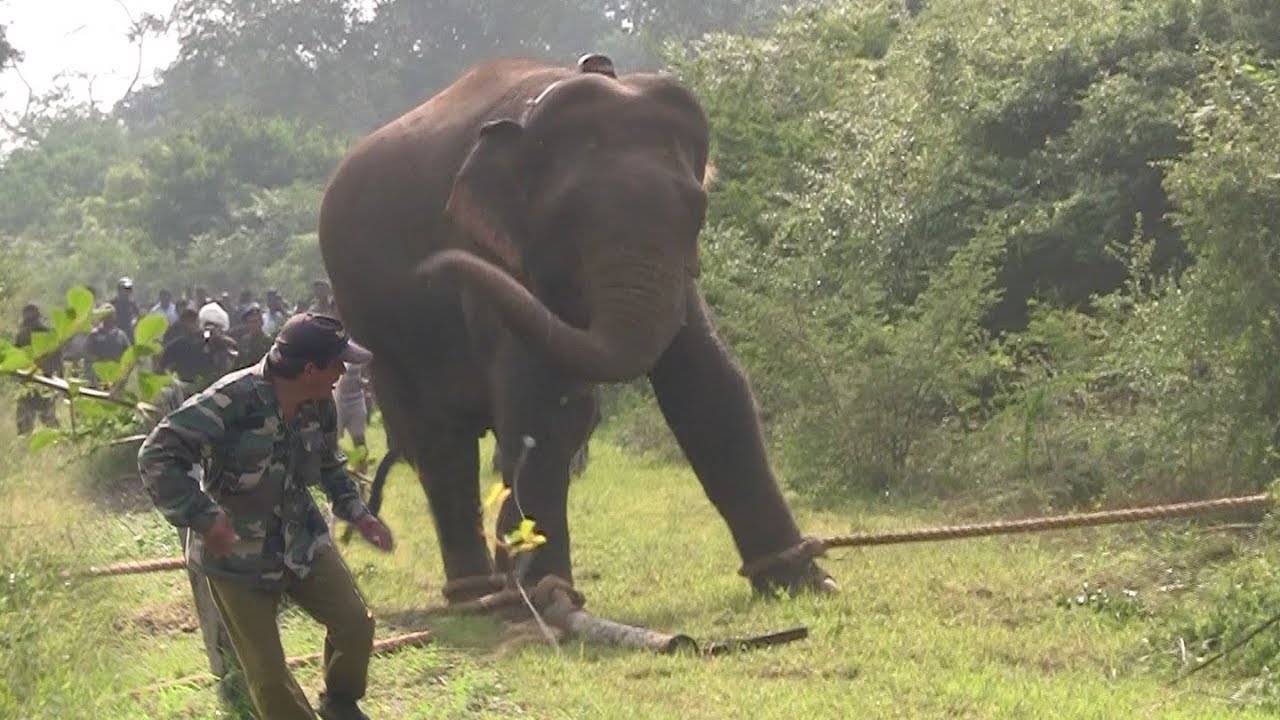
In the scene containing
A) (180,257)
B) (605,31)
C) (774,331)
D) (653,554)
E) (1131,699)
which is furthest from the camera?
(605,31)

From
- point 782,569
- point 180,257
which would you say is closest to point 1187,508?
point 782,569

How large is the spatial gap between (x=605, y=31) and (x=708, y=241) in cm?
4676

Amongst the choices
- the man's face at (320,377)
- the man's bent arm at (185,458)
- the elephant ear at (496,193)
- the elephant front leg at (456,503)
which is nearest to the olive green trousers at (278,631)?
the man's bent arm at (185,458)

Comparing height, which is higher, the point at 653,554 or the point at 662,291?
the point at 662,291

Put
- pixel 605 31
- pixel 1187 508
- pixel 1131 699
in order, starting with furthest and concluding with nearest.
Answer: pixel 605 31, pixel 1187 508, pixel 1131 699

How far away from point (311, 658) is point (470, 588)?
92.9 inches

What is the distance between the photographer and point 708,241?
1628cm

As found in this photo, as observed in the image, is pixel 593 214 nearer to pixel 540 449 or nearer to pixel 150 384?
pixel 540 449

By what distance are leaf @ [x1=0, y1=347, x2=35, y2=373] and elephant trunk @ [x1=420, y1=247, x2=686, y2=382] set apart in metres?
3.36

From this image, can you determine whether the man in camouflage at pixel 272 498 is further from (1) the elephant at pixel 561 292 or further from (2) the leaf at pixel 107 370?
(1) the elephant at pixel 561 292

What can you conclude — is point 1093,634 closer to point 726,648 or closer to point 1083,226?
point 726,648

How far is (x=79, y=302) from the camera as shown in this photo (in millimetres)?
5473

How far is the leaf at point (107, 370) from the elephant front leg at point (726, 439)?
3.93 m

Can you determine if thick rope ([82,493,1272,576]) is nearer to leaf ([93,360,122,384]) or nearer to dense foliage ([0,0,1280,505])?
dense foliage ([0,0,1280,505])
